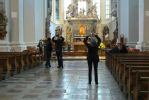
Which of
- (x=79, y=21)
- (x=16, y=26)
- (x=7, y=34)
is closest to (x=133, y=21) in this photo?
(x=16, y=26)

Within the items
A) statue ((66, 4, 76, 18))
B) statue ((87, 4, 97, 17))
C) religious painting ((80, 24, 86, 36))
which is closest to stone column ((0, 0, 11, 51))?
religious painting ((80, 24, 86, 36))

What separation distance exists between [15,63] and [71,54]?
59.2 ft

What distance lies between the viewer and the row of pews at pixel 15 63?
14.0m

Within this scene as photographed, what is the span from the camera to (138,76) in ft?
24.7

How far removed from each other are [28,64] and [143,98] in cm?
1121

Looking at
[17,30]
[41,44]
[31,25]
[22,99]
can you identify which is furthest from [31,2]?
[22,99]

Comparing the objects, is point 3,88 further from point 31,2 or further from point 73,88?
point 31,2

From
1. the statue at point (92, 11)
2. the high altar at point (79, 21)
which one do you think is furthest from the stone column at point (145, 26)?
the statue at point (92, 11)

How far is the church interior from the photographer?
9586 mm

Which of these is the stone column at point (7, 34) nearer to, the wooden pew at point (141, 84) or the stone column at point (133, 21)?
the stone column at point (133, 21)

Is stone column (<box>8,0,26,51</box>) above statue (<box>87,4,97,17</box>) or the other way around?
the other way around

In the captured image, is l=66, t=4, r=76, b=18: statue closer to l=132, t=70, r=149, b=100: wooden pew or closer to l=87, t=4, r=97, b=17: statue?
l=87, t=4, r=97, b=17: statue

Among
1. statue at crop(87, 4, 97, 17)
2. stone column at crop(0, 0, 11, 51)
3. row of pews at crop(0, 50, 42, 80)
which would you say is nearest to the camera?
row of pews at crop(0, 50, 42, 80)

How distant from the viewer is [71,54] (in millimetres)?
33625
